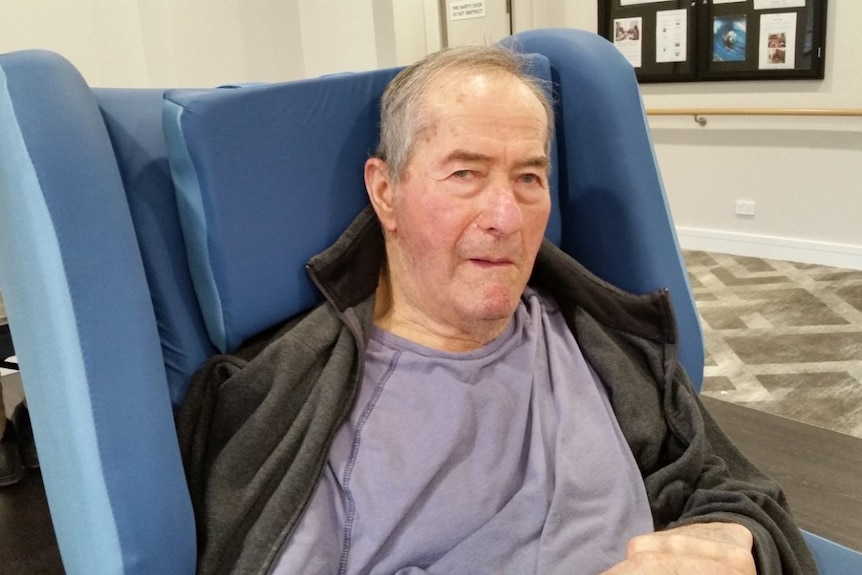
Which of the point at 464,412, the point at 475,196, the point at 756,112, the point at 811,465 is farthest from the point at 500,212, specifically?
the point at 756,112

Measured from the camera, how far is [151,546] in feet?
2.68

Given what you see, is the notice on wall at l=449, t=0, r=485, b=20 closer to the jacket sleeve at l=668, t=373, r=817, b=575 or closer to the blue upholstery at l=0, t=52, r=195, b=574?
the jacket sleeve at l=668, t=373, r=817, b=575

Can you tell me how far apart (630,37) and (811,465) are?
3605 millimetres

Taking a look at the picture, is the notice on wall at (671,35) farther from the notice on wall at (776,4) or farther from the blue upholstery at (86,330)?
the blue upholstery at (86,330)

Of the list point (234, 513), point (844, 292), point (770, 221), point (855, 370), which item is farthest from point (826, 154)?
point (234, 513)

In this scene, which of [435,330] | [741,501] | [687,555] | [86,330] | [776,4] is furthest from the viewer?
[776,4]

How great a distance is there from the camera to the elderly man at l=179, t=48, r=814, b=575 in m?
0.97

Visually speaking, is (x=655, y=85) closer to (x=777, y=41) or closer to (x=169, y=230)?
(x=777, y=41)

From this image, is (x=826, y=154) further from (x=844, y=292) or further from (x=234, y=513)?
(x=234, y=513)

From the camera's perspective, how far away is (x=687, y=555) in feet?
3.07

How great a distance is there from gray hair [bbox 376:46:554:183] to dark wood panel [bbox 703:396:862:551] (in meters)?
0.61

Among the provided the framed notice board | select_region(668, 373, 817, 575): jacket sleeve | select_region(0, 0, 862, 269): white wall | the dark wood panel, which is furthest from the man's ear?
the framed notice board

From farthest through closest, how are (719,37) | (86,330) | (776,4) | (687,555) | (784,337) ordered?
(719,37) < (776,4) < (784,337) < (687,555) < (86,330)

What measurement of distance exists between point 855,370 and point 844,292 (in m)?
0.90
